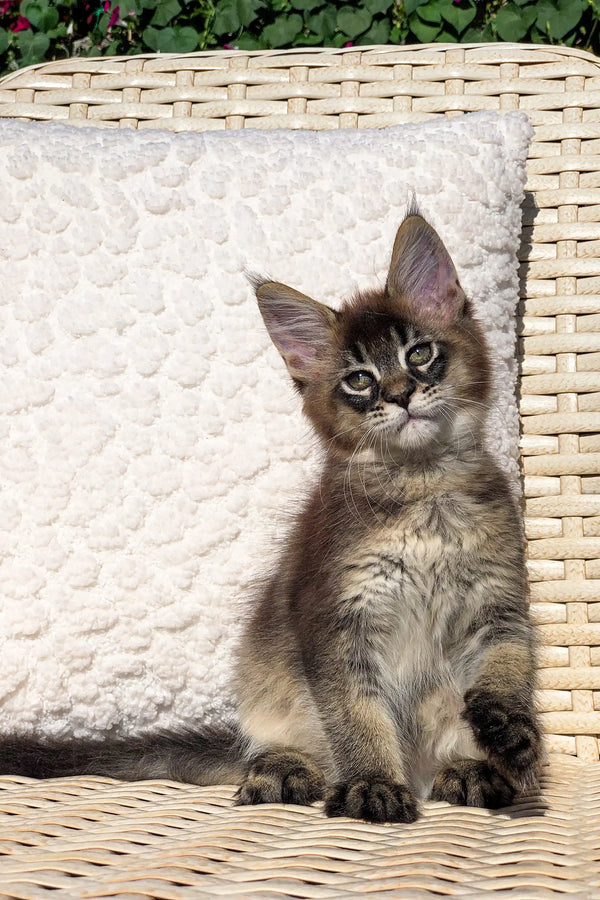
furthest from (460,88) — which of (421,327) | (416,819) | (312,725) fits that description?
(416,819)

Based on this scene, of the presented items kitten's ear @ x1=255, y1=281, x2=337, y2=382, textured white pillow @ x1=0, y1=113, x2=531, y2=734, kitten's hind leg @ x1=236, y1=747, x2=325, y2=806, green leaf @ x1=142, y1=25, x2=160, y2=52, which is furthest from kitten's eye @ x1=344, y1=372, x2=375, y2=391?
green leaf @ x1=142, y1=25, x2=160, y2=52

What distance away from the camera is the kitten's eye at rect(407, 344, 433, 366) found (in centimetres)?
165

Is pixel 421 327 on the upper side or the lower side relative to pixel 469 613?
upper

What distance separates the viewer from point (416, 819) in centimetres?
143

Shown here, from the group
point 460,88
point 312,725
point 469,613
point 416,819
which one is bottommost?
point 416,819

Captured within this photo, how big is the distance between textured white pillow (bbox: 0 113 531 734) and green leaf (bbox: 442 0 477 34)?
81 centimetres

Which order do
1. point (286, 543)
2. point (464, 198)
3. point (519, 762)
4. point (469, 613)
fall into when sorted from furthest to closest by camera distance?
1. point (464, 198)
2. point (286, 543)
3. point (469, 613)
4. point (519, 762)

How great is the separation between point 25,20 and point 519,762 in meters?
2.81

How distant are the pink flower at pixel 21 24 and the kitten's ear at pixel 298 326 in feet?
6.41

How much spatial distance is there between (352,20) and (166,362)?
1.39m

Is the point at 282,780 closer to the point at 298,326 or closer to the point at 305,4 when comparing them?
the point at 298,326

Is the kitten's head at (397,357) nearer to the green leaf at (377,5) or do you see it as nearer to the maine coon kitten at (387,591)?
the maine coon kitten at (387,591)

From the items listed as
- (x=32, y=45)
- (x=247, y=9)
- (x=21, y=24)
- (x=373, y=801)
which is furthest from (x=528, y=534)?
(x=21, y=24)

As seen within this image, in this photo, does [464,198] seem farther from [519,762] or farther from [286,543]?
[519,762]
